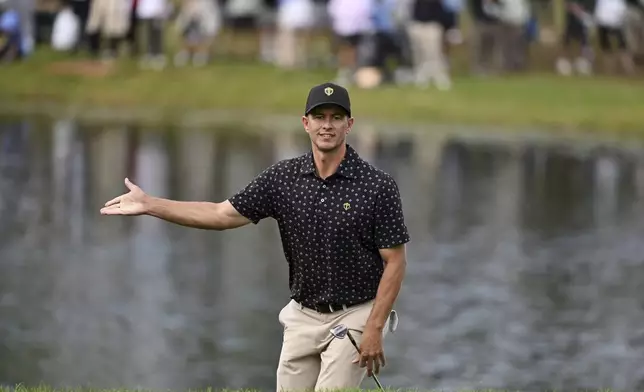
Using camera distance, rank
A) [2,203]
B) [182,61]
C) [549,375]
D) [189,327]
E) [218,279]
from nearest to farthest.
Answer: [549,375], [189,327], [218,279], [2,203], [182,61]

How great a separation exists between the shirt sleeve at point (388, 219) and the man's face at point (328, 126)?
260 millimetres

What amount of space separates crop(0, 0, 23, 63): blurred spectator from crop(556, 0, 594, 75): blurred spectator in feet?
34.5

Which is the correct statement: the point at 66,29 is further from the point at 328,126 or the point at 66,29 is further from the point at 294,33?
the point at 328,126

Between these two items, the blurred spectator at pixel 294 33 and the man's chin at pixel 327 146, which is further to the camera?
the blurred spectator at pixel 294 33

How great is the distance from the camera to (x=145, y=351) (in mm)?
12781

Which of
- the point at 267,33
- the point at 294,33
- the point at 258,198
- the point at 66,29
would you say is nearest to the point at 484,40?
the point at 294,33

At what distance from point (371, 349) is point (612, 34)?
3108 centimetres

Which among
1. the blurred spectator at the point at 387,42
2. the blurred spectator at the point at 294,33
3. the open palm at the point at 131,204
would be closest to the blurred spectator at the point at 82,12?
the blurred spectator at the point at 294,33

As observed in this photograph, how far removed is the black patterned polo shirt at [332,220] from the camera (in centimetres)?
767

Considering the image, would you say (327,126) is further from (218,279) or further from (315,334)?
(218,279)

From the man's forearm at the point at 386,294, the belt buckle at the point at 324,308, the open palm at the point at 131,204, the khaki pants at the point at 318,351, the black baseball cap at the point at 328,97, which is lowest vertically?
the khaki pants at the point at 318,351

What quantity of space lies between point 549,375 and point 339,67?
24694 mm

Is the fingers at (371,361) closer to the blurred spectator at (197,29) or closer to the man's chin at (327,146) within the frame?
the man's chin at (327,146)

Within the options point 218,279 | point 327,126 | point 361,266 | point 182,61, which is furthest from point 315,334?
point 182,61
